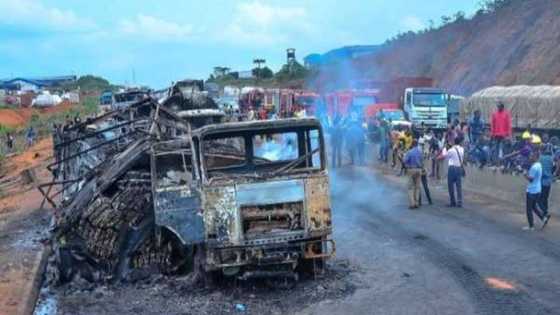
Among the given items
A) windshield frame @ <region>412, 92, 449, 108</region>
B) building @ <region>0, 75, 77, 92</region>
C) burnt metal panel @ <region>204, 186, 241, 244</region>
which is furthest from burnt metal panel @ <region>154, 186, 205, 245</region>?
building @ <region>0, 75, 77, 92</region>

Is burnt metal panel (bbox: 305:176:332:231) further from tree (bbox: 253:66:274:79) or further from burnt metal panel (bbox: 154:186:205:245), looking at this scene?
tree (bbox: 253:66:274:79)

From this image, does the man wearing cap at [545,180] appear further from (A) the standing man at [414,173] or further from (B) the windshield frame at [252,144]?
(B) the windshield frame at [252,144]

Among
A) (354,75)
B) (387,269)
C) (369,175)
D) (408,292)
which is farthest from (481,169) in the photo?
(354,75)

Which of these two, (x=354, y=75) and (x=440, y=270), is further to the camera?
(x=354, y=75)

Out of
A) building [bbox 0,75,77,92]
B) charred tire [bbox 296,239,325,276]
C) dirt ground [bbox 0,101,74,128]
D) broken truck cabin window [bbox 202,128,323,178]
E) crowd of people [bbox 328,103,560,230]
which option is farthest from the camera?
building [bbox 0,75,77,92]

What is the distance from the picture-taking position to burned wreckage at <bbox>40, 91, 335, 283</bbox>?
11125 mm

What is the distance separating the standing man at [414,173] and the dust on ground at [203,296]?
6.30m

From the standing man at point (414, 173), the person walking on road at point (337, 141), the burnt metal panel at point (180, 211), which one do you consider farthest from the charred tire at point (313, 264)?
the person walking on road at point (337, 141)

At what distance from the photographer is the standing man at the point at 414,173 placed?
60.3 ft

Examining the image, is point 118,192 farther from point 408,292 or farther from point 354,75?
point 354,75

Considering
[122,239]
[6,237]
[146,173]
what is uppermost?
[146,173]

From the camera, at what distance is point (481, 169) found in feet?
69.9

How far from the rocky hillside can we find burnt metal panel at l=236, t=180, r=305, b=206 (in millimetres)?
31970

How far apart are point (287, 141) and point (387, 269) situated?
267cm
